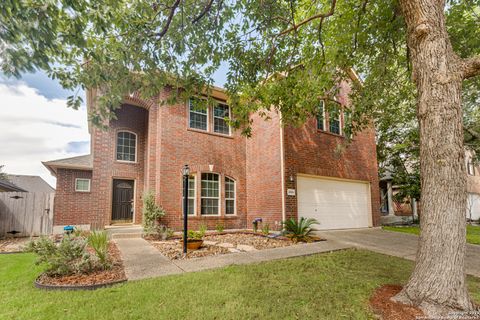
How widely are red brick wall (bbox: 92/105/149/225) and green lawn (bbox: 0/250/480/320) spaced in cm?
559

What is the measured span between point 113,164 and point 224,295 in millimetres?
9512

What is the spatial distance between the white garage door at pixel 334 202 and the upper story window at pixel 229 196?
9.35 feet

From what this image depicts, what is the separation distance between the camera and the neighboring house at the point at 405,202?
16362 millimetres

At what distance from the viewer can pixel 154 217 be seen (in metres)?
8.98

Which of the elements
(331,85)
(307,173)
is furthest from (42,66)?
(307,173)

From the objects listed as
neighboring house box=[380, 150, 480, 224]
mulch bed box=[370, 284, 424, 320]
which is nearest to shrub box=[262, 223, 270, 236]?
mulch bed box=[370, 284, 424, 320]

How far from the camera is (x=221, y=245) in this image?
7535 mm

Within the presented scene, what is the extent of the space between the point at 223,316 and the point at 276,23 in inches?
228

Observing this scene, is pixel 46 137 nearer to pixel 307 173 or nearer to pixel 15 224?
pixel 15 224

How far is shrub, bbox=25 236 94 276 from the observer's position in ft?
14.5

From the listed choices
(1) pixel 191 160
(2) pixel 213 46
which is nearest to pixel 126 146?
(1) pixel 191 160

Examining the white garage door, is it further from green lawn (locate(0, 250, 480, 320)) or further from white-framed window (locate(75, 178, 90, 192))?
white-framed window (locate(75, 178, 90, 192))

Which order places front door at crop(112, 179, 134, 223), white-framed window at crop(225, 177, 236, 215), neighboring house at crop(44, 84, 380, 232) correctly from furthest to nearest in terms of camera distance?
front door at crop(112, 179, 134, 223), white-framed window at crop(225, 177, 236, 215), neighboring house at crop(44, 84, 380, 232)

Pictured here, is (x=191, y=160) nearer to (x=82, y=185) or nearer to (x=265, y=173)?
(x=265, y=173)
